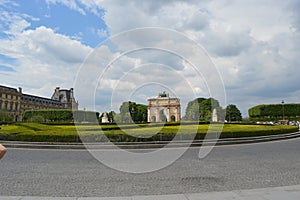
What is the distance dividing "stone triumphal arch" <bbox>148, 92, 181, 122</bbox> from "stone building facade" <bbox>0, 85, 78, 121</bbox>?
34.9m

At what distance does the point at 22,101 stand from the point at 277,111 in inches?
4847

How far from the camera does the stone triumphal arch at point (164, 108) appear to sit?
101m

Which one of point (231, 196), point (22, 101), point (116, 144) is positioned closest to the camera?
point (231, 196)

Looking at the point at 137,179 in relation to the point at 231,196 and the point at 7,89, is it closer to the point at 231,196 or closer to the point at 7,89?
the point at 231,196

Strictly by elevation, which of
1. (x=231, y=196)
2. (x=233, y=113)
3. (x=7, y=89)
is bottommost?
(x=231, y=196)

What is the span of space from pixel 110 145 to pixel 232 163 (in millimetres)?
10446

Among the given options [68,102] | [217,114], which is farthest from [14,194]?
[68,102]

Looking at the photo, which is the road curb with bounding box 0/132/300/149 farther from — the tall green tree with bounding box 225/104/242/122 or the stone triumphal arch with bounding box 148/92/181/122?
the tall green tree with bounding box 225/104/242/122

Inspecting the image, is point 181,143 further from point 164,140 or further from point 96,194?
point 96,194

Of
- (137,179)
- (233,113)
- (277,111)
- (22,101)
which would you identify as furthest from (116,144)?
(22,101)

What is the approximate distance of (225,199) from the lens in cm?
629

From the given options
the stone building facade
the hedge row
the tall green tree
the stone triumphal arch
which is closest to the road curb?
the hedge row

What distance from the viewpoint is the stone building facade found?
12300cm

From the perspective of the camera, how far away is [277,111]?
86.8m
